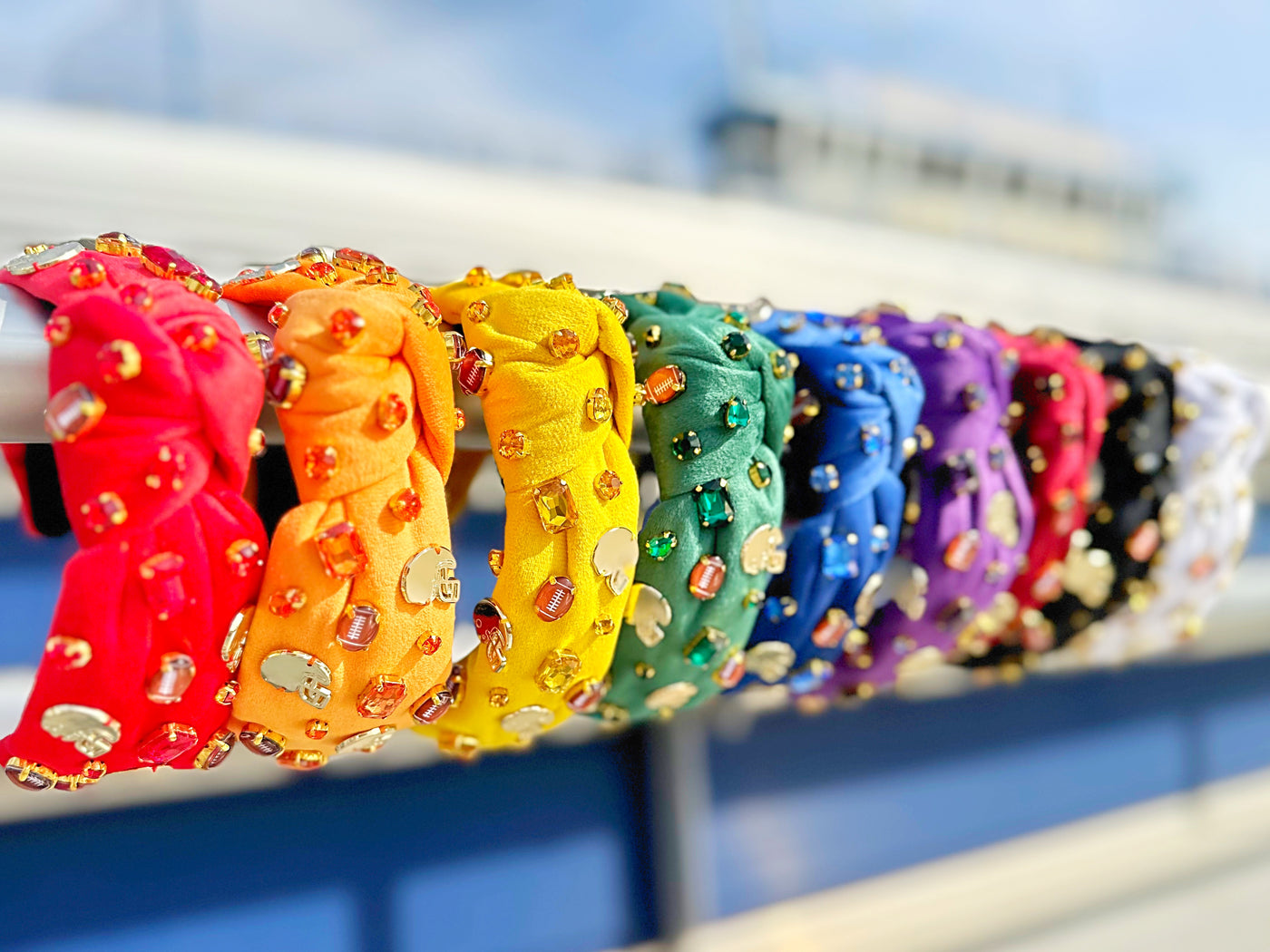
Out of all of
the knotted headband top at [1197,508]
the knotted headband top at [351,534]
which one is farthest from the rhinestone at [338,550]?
the knotted headband top at [1197,508]

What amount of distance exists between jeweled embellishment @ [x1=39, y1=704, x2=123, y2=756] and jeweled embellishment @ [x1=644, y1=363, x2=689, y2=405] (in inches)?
6.1

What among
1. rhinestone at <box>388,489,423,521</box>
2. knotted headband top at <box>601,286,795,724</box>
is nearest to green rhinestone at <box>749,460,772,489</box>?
knotted headband top at <box>601,286,795,724</box>

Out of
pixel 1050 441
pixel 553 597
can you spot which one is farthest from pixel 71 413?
pixel 1050 441

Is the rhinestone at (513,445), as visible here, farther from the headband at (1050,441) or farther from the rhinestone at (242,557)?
the headband at (1050,441)

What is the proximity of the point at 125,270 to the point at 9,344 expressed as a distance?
30mm

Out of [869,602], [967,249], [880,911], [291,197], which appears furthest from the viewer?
[967,249]

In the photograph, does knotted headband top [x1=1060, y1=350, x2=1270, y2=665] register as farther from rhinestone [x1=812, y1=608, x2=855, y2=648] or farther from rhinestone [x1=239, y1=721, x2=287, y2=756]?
rhinestone [x1=239, y1=721, x2=287, y2=756]

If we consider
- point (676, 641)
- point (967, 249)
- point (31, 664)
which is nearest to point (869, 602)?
point (676, 641)

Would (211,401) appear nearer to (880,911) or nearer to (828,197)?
(880,911)

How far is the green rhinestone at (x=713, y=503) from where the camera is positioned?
286 millimetres

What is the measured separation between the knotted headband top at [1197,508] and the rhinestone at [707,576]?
0.75ft

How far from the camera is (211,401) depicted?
216 mm

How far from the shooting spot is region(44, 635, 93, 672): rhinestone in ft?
0.67

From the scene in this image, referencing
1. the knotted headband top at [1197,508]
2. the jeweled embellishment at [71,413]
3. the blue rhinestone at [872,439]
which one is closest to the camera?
the jeweled embellishment at [71,413]
